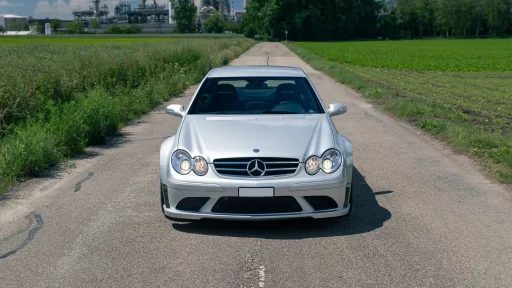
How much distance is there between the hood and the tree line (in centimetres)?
11419

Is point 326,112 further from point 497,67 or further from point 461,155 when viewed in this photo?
point 497,67

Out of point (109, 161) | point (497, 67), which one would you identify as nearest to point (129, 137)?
point (109, 161)

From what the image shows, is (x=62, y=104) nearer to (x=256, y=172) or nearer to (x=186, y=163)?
(x=186, y=163)

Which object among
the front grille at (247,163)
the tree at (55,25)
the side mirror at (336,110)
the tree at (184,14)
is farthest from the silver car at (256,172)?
the tree at (55,25)

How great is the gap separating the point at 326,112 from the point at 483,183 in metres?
2.52

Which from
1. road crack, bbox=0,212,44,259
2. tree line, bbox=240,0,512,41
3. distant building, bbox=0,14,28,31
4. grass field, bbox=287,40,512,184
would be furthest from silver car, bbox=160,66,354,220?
distant building, bbox=0,14,28,31

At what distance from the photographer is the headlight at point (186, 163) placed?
20.7 feet

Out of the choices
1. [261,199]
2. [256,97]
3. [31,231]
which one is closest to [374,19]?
[256,97]

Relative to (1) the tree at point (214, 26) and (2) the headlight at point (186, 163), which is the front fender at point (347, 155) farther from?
(1) the tree at point (214, 26)

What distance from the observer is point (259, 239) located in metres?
6.25

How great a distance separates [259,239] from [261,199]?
38 centimetres

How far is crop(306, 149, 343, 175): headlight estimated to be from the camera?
6.30 metres

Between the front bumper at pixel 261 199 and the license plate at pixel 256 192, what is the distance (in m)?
0.03

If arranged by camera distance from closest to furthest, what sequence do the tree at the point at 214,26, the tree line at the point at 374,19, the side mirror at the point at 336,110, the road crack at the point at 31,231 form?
the road crack at the point at 31,231 → the side mirror at the point at 336,110 → the tree line at the point at 374,19 → the tree at the point at 214,26
